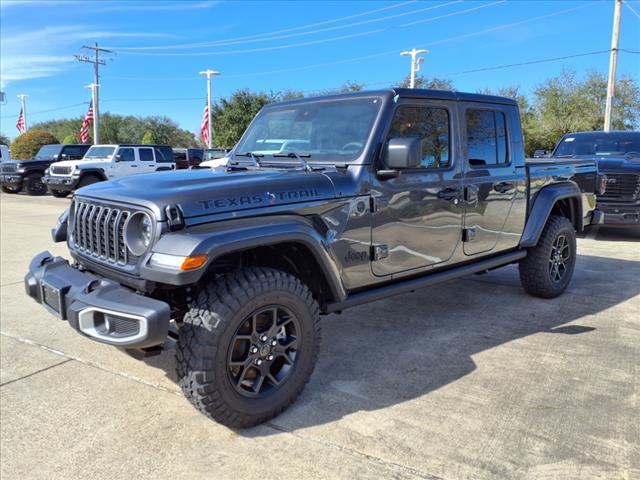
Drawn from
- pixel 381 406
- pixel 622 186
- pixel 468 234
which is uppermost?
pixel 622 186

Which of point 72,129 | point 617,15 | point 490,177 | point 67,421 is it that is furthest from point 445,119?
point 72,129

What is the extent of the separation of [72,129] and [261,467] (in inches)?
2711

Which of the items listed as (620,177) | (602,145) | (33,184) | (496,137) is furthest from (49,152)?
(496,137)

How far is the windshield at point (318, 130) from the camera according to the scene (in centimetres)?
340

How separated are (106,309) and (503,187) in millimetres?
3259

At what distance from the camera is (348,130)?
3461 mm

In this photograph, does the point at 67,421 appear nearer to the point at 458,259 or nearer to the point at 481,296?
the point at 458,259

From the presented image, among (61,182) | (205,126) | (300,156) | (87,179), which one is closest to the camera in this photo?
(300,156)

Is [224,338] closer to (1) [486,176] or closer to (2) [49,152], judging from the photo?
(1) [486,176]

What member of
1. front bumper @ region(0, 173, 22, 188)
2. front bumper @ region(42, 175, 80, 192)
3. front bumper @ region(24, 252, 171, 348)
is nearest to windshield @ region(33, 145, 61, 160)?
front bumper @ region(0, 173, 22, 188)

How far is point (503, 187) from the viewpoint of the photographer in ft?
14.2

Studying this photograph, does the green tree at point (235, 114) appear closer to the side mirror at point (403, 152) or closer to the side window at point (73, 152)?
the side window at point (73, 152)

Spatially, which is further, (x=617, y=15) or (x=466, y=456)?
(x=617, y=15)

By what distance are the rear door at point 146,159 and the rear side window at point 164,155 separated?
0.24 metres
